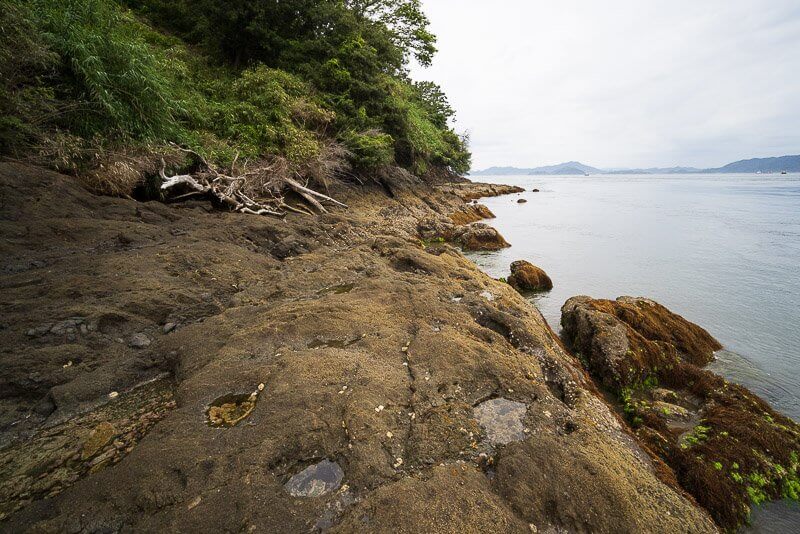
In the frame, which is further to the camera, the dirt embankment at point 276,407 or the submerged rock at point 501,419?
the submerged rock at point 501,419

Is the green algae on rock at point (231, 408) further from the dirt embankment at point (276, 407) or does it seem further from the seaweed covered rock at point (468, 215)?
the seaweed covered rock at point (468, 215)

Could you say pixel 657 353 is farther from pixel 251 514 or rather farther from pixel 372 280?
pixel 251 514

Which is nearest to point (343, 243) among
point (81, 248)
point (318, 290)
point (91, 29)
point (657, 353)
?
point (318, 290)

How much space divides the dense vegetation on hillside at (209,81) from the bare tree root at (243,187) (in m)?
0.68

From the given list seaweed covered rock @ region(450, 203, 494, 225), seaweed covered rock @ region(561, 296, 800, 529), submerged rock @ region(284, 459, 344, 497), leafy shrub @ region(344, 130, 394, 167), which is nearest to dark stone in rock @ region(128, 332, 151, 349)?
submerged rock @ region(284, 459, 344, 497)

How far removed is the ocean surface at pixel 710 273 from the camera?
257 inches

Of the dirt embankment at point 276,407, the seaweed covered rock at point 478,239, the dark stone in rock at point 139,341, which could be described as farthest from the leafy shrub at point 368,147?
the dark stone in rock at point 139,341

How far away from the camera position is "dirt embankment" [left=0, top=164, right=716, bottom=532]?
7.86 feet

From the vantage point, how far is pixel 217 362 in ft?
12.4

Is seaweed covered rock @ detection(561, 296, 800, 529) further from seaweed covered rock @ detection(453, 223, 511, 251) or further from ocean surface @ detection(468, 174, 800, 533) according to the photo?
seaweed covered rock @ detection(453, 223, 511, 251)

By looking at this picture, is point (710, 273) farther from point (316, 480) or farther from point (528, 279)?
point (316, 480)

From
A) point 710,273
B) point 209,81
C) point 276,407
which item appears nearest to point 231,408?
point 276,407

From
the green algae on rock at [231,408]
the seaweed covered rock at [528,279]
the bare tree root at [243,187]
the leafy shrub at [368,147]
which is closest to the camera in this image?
the green algae on rock at [231,408]

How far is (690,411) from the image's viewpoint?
4836 mm
